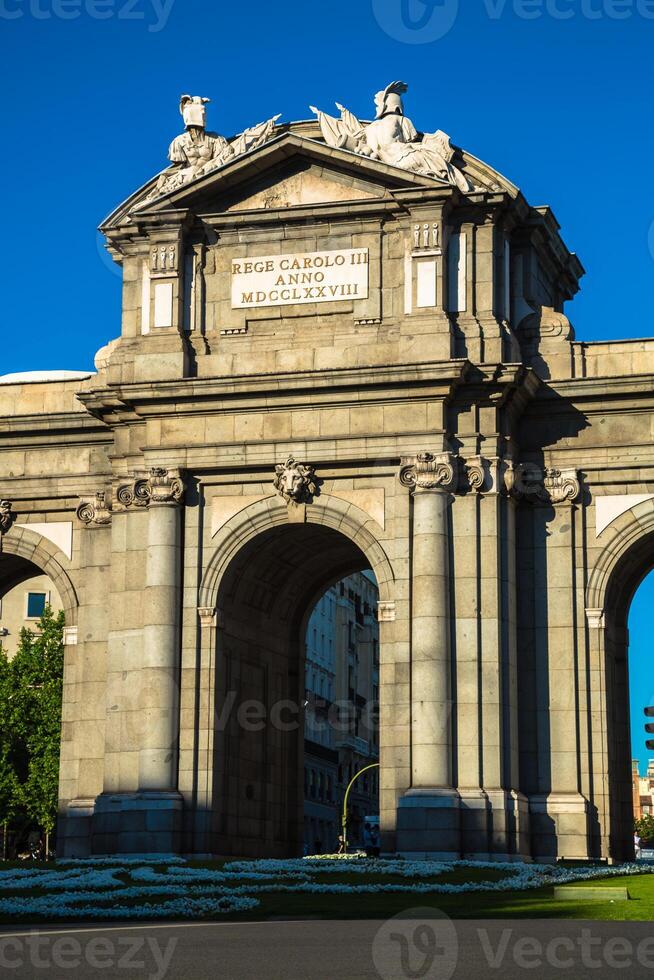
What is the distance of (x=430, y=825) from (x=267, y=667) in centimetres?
1018

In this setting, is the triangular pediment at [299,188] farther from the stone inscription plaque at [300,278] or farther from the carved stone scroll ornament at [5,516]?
the carved stone scroll ornament at [5,516]

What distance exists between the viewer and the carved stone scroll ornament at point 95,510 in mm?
53094

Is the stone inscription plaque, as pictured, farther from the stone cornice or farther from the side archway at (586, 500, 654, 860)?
the side archway at (586, 500, 654, 860)

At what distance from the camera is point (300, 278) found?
50.8 meters

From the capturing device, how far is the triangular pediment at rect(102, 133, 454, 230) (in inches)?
1987

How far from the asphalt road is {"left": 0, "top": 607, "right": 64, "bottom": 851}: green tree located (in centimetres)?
5540

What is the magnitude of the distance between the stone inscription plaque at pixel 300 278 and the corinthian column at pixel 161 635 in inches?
227

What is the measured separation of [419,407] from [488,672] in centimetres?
740

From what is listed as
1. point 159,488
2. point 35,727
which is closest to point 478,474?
point 159,488

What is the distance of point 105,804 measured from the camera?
49.2m

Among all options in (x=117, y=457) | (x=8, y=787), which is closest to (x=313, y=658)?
(x=8, y=787)

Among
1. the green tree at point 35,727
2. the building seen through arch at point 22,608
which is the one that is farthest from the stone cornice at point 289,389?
the building seen through arch at point 22,608

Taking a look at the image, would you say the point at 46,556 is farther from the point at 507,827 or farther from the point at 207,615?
the point at 507,827

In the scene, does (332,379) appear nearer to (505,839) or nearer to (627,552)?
(627,552)
